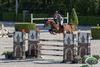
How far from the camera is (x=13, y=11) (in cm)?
5669

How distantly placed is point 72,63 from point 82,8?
111ft

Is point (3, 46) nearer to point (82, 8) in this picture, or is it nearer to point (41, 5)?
Result: point (82, 8)

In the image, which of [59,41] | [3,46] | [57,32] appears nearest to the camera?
[59,41]

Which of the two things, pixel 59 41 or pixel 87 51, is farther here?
pixel 59 41

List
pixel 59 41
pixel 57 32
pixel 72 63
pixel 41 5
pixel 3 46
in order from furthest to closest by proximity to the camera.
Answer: pixel 41 5
pixel 57 32
pixel 3 46
pixel 59 41
pixel 72 63

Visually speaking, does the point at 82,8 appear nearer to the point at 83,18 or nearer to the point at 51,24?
the point at 83,18

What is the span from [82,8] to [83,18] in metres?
1.74

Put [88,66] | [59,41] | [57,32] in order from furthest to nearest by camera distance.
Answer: [57,32]
[59,41]
[88,66]

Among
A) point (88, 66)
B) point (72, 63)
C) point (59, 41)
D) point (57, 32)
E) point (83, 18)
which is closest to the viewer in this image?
point (88, 66)

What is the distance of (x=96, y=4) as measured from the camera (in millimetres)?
49531

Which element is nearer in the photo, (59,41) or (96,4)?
(59,41)

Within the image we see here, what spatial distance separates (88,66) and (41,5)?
1788 inches

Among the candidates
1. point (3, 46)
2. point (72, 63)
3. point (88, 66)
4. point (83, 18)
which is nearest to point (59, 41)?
point (3, 46)

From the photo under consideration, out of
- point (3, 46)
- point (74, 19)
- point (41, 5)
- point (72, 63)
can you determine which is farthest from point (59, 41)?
point (41, 5)
